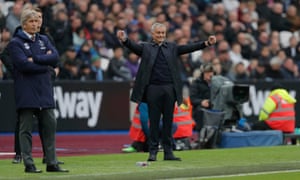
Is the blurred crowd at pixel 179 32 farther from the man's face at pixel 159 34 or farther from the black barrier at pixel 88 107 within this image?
the man's face at pixel 159 34

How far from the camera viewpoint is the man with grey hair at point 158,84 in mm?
15969

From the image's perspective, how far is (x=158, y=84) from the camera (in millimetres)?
15984

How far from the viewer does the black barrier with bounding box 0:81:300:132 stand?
942 inches

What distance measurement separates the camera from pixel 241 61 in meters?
28.9

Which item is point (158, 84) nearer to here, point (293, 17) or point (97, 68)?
point (97, 68)

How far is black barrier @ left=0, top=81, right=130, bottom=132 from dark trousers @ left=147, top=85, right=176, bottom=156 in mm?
8399

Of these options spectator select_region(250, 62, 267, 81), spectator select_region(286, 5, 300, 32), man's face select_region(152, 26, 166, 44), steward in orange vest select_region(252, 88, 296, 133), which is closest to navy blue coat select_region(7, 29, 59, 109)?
man's face select_region(152, 26, 166, 44)

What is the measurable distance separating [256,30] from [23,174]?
61.0 feet

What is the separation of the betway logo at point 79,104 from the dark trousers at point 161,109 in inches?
338

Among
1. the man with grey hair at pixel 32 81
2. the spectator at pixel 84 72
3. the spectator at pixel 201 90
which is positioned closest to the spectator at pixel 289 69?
the spectator at pixel 84 72

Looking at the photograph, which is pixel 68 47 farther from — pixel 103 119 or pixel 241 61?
pixel 241 61

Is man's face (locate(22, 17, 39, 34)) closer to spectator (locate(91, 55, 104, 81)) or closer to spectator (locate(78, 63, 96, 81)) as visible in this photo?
spectator (locate(78, 63, 96, 81))

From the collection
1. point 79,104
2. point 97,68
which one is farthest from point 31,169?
point 97,68

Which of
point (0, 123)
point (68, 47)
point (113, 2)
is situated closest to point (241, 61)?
point (113, 2)
